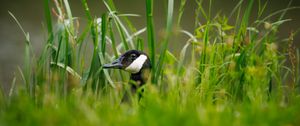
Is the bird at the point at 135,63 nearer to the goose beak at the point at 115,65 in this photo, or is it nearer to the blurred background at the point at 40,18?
the goose beak at the point at 115,65

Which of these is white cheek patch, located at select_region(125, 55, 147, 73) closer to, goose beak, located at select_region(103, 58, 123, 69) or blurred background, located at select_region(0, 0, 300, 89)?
goose beak, located at select_region(103, 58, 123, 69)

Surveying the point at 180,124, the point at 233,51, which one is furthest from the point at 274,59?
the point at 180,124

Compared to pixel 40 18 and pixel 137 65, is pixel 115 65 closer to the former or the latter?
pixel 137 65

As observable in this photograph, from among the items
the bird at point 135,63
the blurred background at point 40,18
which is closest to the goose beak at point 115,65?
the bird at point 135,63

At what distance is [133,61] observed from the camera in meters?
4.39

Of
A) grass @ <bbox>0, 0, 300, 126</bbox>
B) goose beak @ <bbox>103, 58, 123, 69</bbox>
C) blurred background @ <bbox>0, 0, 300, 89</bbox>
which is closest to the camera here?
grass @ <bbox>0, 0, 300, 126</bbox>

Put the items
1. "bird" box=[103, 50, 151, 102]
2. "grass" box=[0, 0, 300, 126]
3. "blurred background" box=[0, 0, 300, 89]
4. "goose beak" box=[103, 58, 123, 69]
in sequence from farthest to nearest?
"blurred background" box=[0, 0, 300, 89], "bird" box=[103, 50, 151, 102], "goose beak" box=[103, 58, 123, 69], "grass" box=[0, 0, 300, 126]

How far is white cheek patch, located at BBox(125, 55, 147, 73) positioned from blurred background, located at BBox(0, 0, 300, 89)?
2.69 meters

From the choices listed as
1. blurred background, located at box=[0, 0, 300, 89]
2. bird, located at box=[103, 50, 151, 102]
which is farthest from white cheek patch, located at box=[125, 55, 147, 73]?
blurred background, located at box=[0, 0, 300, 89]

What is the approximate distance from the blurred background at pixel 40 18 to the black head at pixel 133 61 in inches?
108

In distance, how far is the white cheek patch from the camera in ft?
14.4

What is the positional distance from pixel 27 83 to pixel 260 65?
1.38 metres

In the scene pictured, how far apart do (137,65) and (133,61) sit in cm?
9

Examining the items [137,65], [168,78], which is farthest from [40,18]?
[168,78]
